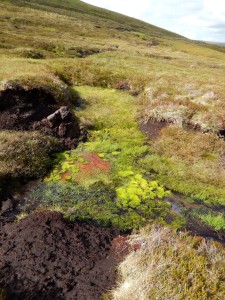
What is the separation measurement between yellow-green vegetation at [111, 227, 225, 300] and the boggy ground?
915 mm

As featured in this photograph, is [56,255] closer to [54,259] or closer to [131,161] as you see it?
[54,259]

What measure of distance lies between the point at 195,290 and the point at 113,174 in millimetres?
9613

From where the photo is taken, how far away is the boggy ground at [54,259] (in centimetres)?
888

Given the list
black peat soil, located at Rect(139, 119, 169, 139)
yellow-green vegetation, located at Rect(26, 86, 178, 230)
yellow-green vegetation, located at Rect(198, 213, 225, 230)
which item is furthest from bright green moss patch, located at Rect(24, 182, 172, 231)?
black peat soil, located at Rect(139, 119, 169, 139)

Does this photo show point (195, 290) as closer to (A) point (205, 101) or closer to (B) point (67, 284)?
(B) point (67, 284)

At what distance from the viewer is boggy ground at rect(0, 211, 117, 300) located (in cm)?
888

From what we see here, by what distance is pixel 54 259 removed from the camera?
397 inches

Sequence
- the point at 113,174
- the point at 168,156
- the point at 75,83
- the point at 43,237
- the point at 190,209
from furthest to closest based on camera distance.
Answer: the point at 75,83 → the point at 168,156 → the point at 113,174 → the point at 190,209 → the point at 43,237

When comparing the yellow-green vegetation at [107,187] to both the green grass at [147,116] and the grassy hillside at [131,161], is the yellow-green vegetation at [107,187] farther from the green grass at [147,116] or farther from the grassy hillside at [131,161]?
the green grass at [147,116]

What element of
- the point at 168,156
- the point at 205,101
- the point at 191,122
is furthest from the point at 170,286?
the point at 205,101

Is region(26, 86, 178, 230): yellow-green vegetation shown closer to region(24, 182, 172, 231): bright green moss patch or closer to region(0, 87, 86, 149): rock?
region(24, 182, 172, 231): bright green moss patch

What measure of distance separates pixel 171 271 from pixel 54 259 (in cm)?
444

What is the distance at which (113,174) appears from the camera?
17.0 m

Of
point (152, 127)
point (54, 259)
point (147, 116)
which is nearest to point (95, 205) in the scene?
point (54, 259)
